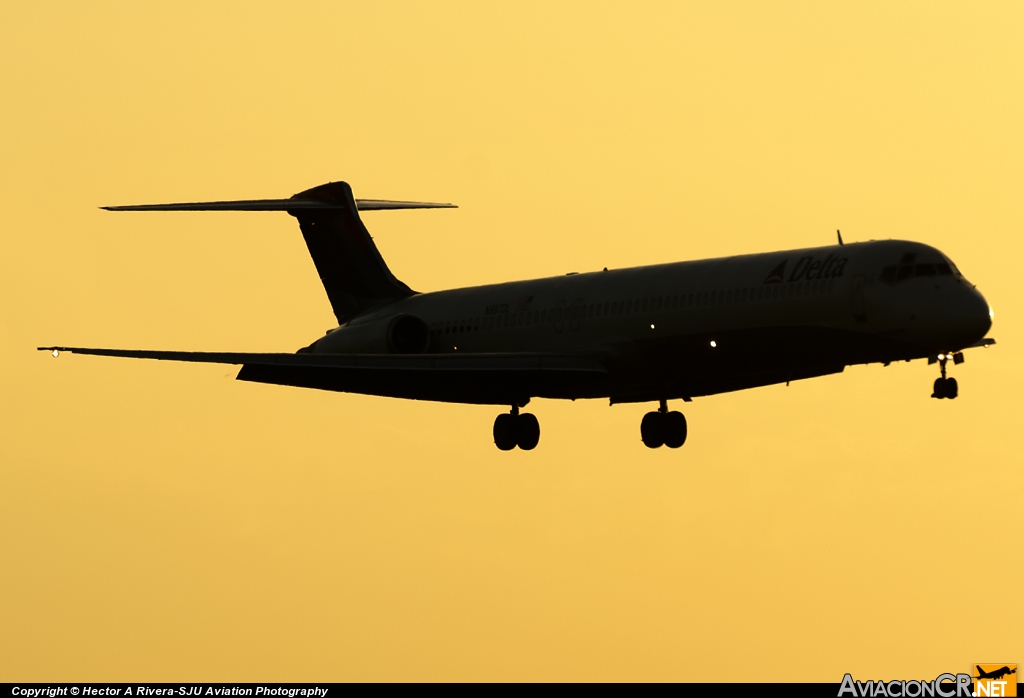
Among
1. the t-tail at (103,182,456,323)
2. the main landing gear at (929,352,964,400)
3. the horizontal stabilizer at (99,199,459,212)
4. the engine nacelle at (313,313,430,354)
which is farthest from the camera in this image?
the t-tail at (103,182,456,323)

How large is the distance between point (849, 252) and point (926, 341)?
282 cm

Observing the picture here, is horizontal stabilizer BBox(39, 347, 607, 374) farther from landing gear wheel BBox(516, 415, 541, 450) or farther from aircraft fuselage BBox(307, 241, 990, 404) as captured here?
landing gear wheel BBox(516, 415, 541, 450)

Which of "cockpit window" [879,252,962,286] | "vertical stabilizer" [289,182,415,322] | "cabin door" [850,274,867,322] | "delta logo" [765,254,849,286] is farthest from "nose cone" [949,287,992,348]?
"vertical stabilizer" [289,182,415,322]

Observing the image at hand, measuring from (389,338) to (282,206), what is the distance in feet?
24.4

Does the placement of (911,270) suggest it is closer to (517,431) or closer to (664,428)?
(664,428)

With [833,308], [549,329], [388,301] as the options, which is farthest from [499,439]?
[833,308]

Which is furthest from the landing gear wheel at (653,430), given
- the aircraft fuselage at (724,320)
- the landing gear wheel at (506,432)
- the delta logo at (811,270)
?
the delta logo at (811,270)

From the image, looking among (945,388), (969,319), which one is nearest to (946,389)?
(945,388)

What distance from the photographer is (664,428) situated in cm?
4919

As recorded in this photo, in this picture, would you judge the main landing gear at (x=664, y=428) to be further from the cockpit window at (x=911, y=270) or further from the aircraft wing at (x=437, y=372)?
the cockpit window at (x=911, y=270)

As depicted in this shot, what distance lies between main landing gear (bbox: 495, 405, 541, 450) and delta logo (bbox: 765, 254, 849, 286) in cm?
866

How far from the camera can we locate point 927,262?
41.7 m

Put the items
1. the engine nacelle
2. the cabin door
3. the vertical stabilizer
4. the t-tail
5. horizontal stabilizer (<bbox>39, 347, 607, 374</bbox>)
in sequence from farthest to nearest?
the vertical stabilizer, the t-tail, the engine nacelle, horizontal stabilizer (<bbox>39, 347, 607, 374</bbox>), the cabin door

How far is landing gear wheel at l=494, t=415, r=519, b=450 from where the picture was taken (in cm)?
4912
